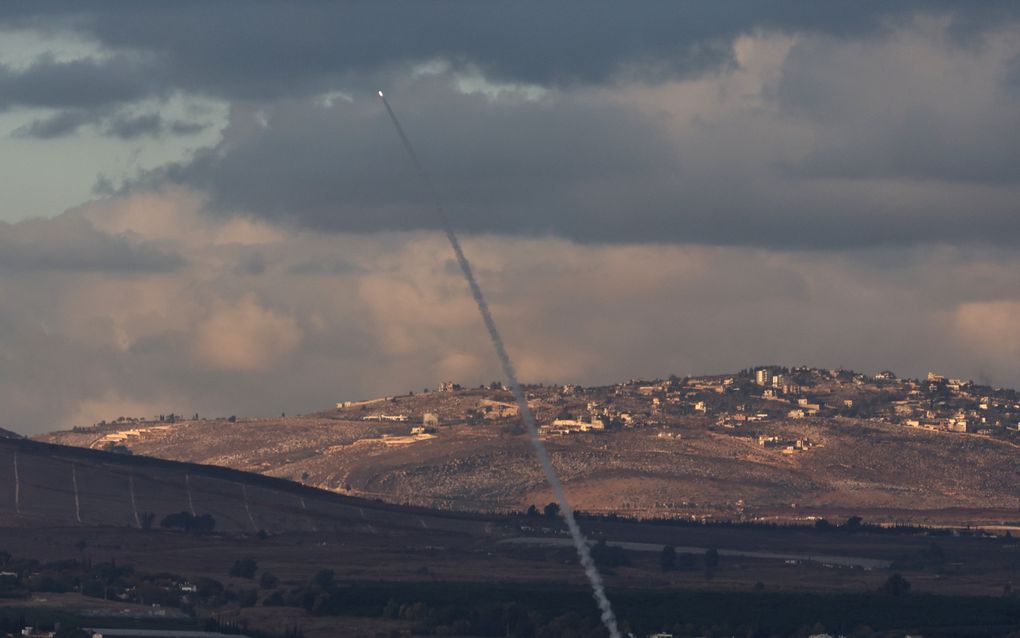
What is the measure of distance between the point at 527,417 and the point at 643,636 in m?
53.7

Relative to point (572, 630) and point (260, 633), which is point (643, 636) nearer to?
point (572, 630)

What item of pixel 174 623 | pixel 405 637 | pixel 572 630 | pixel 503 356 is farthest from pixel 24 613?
pixel 503 356

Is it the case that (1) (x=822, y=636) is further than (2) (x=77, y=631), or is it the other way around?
(1) (x=822, y=636)

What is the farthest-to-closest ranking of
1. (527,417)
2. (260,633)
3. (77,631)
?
(260,633) → (77,631) → (527,417)

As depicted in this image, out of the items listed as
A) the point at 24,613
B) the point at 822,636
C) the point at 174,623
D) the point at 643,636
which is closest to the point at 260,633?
the point at 174,623

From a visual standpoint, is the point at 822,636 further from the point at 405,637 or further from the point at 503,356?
the point at 503,356

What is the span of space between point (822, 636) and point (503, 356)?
5867 centimetres

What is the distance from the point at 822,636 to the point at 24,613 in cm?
7097

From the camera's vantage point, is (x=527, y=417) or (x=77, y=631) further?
(x=77, y=631)

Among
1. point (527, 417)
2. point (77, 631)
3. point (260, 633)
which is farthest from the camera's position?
point (260, 633)

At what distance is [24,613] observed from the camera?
198 m

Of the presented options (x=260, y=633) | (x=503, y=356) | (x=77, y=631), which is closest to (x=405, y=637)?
(x=260, y=633)

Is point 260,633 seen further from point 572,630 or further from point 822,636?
point 822,636

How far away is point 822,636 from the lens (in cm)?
19775
